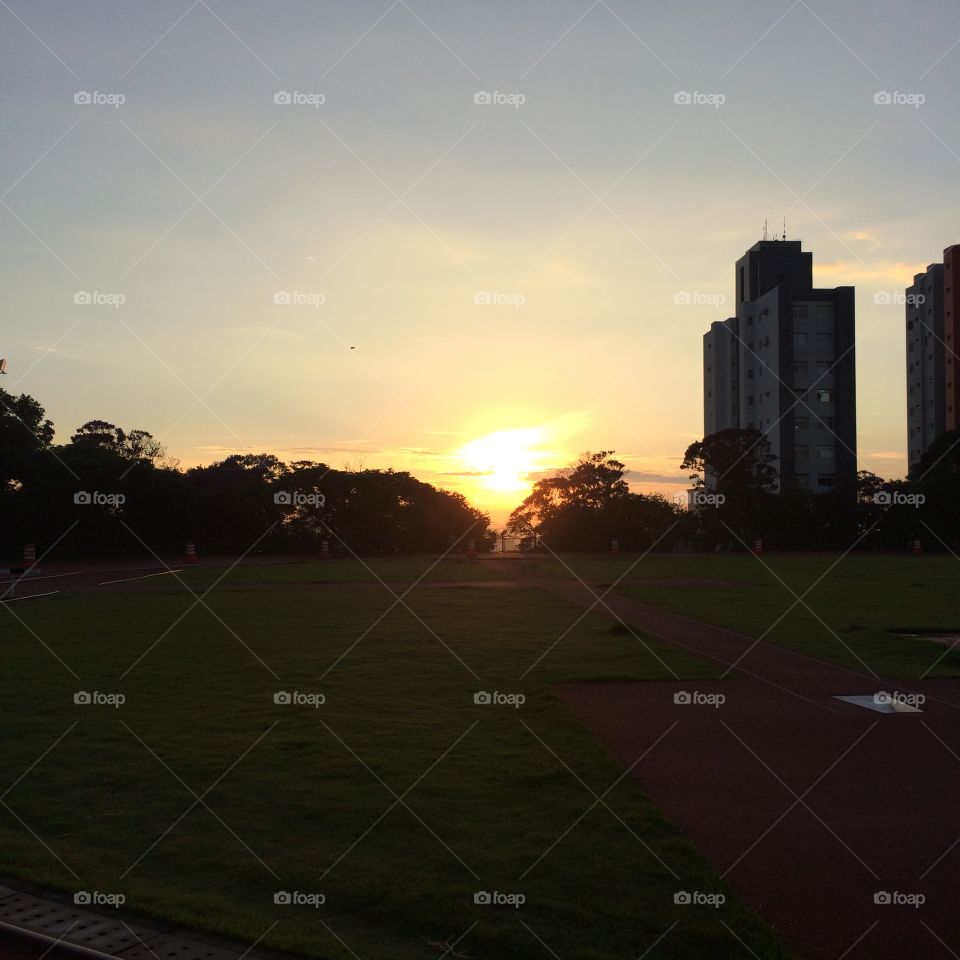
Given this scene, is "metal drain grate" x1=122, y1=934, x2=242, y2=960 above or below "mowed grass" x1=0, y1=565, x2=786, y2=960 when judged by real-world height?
below

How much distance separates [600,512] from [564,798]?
162ft

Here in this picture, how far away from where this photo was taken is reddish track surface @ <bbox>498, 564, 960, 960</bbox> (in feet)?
15.5

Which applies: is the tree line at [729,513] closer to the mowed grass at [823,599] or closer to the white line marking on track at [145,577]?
the mowed grass at [823,599]

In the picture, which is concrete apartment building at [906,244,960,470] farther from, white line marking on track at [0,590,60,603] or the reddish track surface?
the reddish track surface

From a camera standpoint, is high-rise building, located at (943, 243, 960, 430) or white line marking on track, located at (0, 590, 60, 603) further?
high-rise building, located at (943, 243, 960, 430)

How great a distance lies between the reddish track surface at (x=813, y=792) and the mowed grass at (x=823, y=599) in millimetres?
2440

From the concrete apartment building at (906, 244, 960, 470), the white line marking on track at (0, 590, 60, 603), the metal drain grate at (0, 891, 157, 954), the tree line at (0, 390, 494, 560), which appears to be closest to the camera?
the metal drain grate at (0, 891, 157, 954)

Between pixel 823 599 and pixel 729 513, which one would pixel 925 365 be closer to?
pixel 729 513

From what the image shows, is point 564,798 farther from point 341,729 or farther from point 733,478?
point 733,478

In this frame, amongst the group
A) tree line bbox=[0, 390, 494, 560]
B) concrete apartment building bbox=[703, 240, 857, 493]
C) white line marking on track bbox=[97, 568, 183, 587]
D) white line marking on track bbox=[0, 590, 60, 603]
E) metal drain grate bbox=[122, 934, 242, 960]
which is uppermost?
concrete apartment building bbox=[703, 240, 857, 493]

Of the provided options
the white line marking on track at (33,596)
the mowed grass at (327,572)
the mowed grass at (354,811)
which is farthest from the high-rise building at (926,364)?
the mowed grass at (354,811)

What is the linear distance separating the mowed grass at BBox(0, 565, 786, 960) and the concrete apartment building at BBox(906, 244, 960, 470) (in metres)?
77.5

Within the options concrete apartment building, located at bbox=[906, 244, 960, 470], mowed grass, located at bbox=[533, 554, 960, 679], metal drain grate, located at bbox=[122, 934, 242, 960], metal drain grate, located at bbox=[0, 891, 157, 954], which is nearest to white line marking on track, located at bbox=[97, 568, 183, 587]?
mowed grass, located at bbox=[533, 554, 960, 679]

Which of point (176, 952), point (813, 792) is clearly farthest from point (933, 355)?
point (176, 952)
